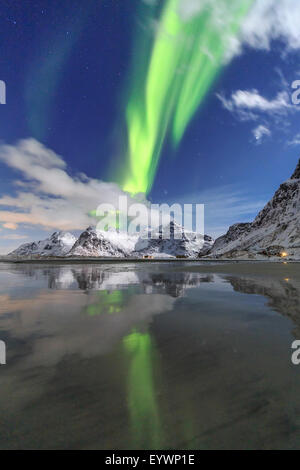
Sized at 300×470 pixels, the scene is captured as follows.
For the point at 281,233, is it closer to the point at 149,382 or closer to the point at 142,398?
the point at 149,382

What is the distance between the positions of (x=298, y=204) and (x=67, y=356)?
674ft

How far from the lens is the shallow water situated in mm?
2314

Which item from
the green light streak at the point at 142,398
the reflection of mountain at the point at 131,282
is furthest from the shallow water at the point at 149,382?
the reflection of mountain at the point at 131,282

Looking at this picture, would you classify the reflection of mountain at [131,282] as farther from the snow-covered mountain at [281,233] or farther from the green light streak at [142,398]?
the snow-covered mountain at [281,233]

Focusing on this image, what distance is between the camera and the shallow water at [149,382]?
2.31 meters

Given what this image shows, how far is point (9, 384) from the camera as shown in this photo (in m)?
3.29

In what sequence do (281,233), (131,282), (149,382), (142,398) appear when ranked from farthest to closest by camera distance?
(281,233)
(131,282)
(149,382)
(142,398)

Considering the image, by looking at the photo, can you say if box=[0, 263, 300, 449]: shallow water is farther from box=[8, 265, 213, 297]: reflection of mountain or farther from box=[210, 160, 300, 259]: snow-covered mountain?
Answer: box=[210, 160, 300, 259]: snow-covered mountain

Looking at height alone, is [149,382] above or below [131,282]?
below

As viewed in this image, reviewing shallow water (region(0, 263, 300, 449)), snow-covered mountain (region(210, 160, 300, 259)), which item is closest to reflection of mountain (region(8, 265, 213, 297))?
shallow water (region(0, 263, 300, 449))

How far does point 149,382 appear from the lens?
3332 mm

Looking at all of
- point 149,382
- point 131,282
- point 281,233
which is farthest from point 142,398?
point 281,233
